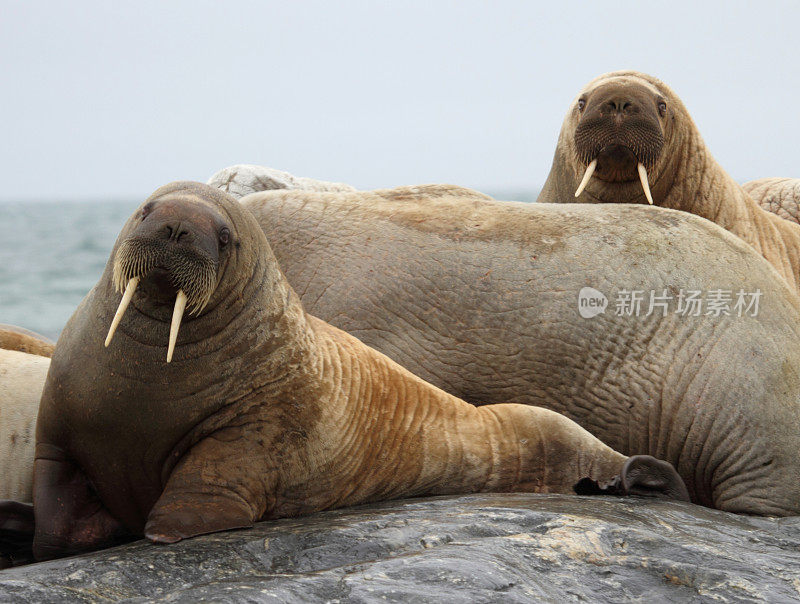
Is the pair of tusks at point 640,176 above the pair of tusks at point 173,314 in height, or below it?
above

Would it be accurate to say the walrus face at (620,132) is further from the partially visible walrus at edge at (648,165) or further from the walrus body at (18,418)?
the walrus body at (18,418)

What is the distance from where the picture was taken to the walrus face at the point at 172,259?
4.05m

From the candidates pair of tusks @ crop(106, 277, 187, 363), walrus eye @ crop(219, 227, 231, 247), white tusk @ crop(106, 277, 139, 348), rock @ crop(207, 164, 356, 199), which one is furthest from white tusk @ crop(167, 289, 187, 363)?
rock @ crop(207, 164, 356, 199)

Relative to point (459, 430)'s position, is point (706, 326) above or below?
above

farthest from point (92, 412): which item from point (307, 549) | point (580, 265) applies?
point (580, 265)

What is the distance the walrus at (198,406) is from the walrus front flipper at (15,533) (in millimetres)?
95

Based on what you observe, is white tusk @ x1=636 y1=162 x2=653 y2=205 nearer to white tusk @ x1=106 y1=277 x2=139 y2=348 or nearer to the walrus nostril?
the walrus nostril

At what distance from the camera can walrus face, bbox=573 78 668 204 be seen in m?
6.75

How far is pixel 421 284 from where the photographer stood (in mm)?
5910

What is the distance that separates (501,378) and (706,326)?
1.09m

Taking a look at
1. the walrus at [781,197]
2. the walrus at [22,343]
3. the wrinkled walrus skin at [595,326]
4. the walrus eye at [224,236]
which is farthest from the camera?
the walrus at [781,197]

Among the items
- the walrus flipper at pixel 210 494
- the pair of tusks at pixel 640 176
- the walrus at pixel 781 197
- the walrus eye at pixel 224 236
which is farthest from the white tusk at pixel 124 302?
the walrus at pixel 781 197

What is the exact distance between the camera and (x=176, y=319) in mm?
3984

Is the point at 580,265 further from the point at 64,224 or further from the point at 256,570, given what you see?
the point at 64,224
